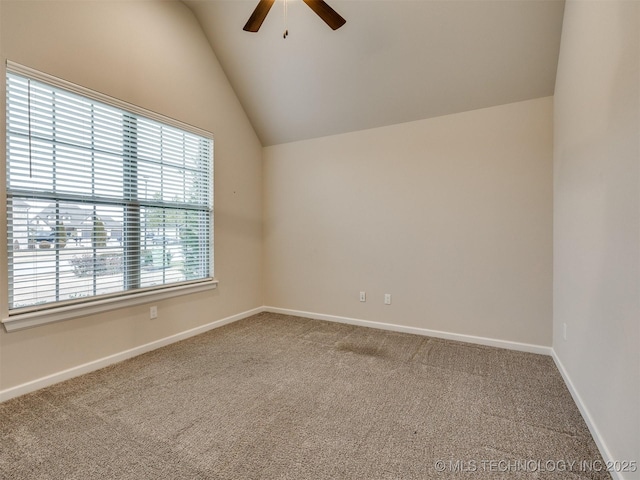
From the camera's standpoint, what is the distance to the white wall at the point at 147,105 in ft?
6.97

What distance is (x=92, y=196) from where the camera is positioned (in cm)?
247

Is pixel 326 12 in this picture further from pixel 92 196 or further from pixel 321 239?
pixel 321 239

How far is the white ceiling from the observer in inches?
99.2

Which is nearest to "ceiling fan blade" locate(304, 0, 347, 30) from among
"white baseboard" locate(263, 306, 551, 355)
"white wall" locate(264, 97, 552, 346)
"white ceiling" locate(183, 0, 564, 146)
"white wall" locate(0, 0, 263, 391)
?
"white ceiling" locate(183, 0, 564, 146)

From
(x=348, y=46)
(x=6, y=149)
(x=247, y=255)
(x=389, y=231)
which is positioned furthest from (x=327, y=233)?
(x=6, y=149)

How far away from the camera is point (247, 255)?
13.5ft

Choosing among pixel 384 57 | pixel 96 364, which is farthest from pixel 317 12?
pixel 96 364

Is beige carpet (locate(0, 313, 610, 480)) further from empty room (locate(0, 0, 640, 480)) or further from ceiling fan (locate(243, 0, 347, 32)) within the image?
ceiling fan (locate(243, 0, 347, 32))

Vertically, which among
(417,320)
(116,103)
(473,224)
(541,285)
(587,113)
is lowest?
(417,320)

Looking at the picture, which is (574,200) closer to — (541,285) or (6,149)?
(541,285)

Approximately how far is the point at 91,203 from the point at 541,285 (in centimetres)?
401

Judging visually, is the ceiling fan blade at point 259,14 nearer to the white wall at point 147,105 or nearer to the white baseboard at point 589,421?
the white wall at point 147,105

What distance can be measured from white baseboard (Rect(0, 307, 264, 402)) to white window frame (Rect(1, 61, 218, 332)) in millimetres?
404

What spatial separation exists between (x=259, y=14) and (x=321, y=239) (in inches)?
97.2
